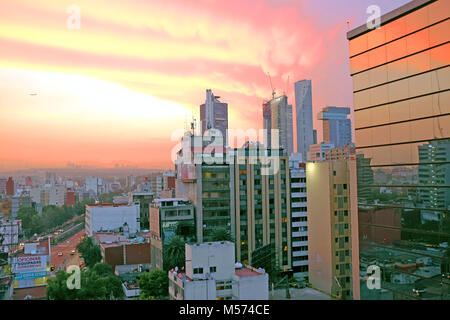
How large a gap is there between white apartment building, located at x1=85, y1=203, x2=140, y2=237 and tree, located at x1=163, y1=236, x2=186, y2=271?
601 cm

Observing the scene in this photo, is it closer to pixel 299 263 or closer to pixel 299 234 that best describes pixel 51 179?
pixel 299 234

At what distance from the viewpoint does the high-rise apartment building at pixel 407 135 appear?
2824 millimetres

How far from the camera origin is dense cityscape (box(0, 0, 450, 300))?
9.65 feet

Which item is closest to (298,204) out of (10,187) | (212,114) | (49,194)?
(212,114)

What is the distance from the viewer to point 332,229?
9.68 metres

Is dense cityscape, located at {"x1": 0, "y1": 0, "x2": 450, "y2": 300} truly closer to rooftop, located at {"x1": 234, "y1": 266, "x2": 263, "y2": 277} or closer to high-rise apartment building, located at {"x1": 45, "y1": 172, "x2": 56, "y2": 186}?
rooftop, located at {"x1": 234, "y1": 266, "x2": 263, "y2": 277}

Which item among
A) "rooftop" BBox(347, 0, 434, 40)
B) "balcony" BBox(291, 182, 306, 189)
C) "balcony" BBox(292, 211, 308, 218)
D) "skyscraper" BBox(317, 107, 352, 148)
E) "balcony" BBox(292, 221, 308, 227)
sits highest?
"skyscraper" BBox(317, 107, 352, 148)

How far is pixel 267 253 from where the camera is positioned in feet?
37.6

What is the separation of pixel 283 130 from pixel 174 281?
26280mm

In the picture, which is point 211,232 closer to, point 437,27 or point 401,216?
point 401,216

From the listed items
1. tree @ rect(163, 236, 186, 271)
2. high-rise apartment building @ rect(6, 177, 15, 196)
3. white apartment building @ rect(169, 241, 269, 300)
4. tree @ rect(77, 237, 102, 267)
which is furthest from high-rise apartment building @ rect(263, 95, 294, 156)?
white apartment building @ rect(169, 241, 269, 300)

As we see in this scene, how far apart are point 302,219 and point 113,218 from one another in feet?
27.0
